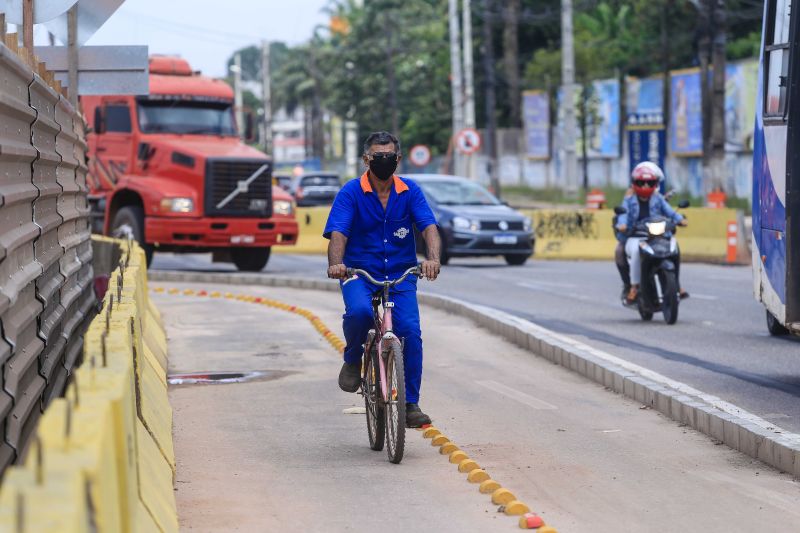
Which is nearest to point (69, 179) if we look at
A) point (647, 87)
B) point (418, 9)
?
point (647, 87)

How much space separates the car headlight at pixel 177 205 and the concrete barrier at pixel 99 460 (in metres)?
18.6

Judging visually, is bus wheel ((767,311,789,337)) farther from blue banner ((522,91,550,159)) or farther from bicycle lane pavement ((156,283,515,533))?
blue banner ((522,91,550,159))

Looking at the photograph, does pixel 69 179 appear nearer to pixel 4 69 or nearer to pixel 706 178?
Result: pixel 4 69

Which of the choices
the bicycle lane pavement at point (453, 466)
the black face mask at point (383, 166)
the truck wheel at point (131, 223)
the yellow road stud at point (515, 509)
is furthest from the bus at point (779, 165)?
the truck wheel at point (131, 223)

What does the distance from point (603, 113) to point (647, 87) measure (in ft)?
11.8

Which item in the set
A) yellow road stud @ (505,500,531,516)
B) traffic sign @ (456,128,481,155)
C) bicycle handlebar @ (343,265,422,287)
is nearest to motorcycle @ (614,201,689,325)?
bicycle handlebar @ (343,265,422,287)

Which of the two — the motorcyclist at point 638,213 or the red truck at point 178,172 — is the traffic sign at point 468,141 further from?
the motorcyclist at point 638,213

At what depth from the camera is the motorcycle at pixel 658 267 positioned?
660 inches

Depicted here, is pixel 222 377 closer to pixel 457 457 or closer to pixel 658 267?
pixel 457 457

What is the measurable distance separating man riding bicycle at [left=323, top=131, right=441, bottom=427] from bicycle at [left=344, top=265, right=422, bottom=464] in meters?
0.09

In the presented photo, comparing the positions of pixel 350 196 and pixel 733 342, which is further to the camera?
pixel 733 342

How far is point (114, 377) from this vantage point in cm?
475

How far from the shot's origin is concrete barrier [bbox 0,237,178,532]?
3.09m

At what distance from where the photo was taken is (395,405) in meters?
8.32
